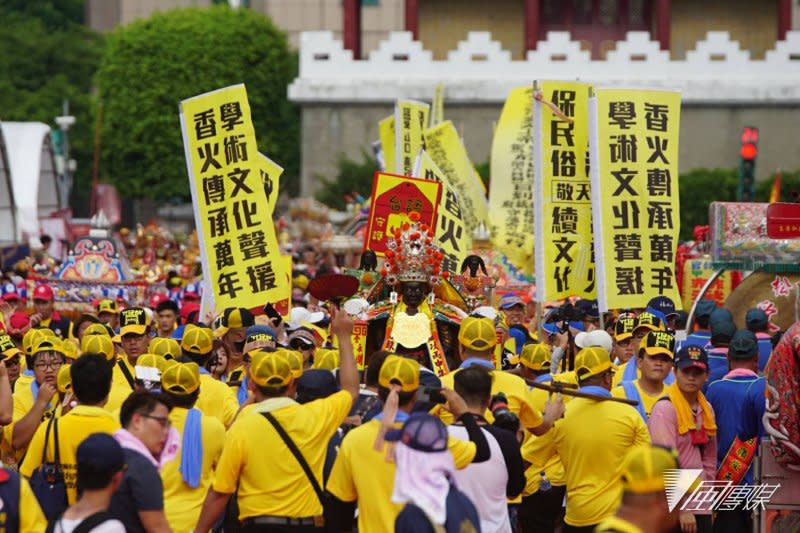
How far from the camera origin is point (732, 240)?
15.2m

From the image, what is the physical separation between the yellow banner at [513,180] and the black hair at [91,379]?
46.1ft

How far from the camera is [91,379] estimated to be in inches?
311

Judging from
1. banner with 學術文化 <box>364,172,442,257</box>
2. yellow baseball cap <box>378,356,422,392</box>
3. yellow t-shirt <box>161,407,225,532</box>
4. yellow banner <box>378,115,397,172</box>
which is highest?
yellow banner <box>378,115,397,172</box>

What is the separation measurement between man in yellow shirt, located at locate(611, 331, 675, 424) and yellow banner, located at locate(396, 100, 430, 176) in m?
11.3

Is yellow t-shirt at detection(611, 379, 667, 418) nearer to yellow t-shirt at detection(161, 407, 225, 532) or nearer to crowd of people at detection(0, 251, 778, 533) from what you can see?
crowd of people at detection(0, 251, 778, 533)

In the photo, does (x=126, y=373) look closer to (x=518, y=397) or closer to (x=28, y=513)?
(x=518, y=397)

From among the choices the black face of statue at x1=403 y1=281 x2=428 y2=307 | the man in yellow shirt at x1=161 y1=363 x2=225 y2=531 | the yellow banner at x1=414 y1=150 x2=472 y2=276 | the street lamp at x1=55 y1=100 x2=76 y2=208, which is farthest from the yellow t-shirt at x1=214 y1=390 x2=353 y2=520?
the street lamp at x1=55 y1=100 x2=76 y2=208

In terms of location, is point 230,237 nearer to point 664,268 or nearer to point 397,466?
point 664,268

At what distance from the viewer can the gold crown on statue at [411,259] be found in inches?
490

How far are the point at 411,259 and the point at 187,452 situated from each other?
172 inches

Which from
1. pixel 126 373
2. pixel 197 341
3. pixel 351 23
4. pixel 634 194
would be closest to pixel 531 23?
pixel 351 23

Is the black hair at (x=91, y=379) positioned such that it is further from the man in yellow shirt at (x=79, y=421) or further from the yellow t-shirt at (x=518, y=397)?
the yellow t-shirt at (x=518, y=397)

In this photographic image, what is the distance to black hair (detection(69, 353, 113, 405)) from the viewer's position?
791 cm

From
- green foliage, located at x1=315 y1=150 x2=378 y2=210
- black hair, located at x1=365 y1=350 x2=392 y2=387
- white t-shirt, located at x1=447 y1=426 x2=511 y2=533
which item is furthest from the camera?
green foliage, located at x1=315 y1=150 x2=378 y2=210
